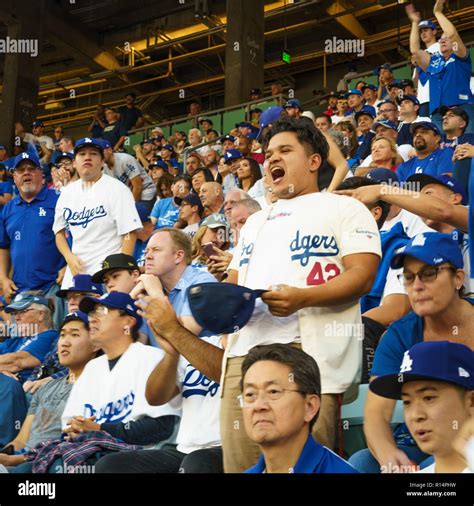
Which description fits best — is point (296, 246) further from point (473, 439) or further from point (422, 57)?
point (422, 57)

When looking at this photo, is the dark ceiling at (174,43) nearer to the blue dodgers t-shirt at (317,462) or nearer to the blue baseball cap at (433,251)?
the blue baseball cap at (433,251)

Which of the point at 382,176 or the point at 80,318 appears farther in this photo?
the point at 382,176

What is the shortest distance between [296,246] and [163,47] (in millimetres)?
19810

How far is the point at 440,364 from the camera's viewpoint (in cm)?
289

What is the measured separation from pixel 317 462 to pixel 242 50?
1575cm

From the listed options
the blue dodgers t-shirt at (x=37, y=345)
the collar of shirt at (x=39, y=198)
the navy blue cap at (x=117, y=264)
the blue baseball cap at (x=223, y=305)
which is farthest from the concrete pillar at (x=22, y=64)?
the blue baseball cap at (x=223, y=305)

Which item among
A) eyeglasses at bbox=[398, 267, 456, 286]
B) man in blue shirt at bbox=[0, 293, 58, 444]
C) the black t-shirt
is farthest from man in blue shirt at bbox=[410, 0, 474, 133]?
the black t-shirt

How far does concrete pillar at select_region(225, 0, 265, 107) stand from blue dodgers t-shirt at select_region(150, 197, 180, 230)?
833 cm

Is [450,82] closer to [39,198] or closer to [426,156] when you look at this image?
[426,156]

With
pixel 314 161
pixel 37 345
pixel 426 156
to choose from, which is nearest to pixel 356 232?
pixel 314 161

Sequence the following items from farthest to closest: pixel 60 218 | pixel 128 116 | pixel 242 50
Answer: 1. pixel 128 116
2. pixel 242 50
3. pixel 60 218

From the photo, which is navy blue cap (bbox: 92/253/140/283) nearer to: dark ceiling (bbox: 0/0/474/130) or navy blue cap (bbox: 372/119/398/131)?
navy blue cap (bbox: 372/119/398/131)

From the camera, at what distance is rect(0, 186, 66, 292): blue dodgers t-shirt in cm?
745

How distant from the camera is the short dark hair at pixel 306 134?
3.63 m
